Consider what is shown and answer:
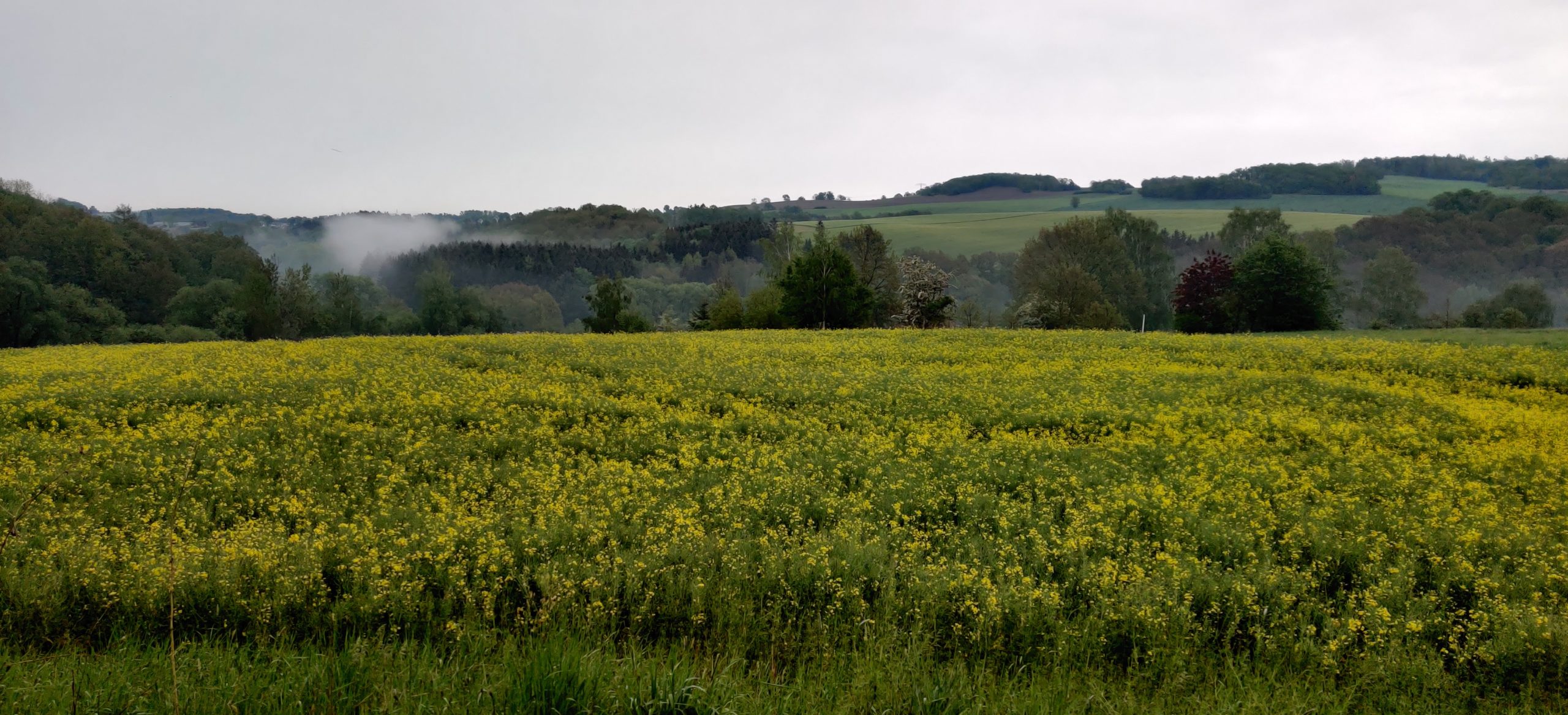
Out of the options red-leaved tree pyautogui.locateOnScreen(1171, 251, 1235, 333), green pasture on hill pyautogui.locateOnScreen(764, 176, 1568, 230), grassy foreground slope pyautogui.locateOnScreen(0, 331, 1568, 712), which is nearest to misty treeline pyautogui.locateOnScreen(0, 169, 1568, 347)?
red-leaved tree pyautogui.locateOnScreen(1171, 251, 1235, 333)

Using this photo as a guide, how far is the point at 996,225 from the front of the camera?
176875mm

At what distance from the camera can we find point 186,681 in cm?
437

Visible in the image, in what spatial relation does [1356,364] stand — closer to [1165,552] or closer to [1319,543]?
[1319,543]

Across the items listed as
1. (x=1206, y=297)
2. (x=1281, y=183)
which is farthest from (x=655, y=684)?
(x=1281, y=183)

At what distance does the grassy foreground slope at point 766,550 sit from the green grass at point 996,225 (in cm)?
12822

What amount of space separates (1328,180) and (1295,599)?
216283 mm

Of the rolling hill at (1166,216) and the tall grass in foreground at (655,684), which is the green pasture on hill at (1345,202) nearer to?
the rolling hill at (1166,216)

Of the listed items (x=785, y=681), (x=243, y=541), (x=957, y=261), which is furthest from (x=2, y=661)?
(x=957, y=261)

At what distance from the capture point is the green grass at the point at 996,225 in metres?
150

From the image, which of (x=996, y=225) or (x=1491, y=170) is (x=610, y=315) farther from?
(x=1491, y=170)

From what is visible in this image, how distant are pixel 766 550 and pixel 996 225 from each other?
7077 inches

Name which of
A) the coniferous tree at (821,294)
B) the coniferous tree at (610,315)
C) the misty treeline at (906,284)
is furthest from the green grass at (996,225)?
the coniferous tree at (821,294)

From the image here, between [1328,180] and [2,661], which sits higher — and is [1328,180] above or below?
above

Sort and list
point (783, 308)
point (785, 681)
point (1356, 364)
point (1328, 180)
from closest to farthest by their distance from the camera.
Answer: point (785, 681) < point (1356, 364) < point (783, 308) < point (1328, 180)
